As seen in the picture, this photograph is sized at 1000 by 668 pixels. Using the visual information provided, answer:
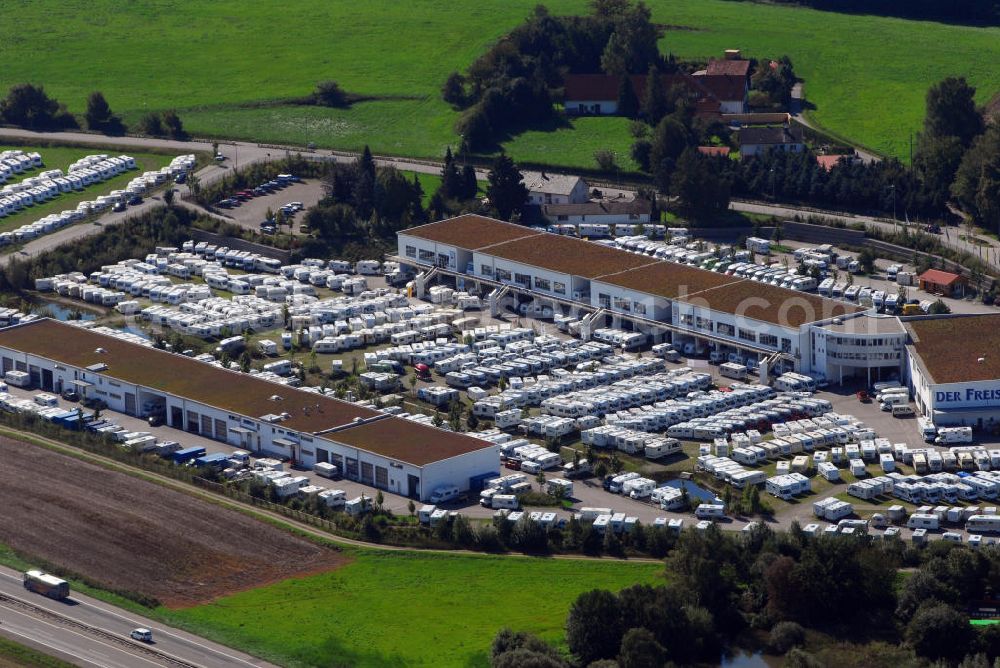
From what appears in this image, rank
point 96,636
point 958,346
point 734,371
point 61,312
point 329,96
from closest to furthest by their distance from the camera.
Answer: point 96,636, point 958,346, point 734,371, point 61,312, point 329,96

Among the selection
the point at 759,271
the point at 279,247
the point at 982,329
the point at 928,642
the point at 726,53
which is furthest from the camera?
the point at 726,53

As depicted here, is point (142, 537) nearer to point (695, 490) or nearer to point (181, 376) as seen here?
point (181, 376)

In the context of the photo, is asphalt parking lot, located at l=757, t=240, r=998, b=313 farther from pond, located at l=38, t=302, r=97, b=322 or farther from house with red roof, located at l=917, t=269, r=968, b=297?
pond, located at l=38, t=302, r=97, b=322

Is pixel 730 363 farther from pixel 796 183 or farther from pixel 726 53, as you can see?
pixel 726 53

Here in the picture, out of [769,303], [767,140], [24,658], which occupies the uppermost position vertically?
[767,140]

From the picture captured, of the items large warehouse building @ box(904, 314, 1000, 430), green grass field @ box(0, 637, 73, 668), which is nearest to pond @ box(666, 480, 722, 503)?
large warehouse building @ box(904, 314, 1000, 430)

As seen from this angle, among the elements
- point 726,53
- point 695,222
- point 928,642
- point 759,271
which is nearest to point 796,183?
point 695,222

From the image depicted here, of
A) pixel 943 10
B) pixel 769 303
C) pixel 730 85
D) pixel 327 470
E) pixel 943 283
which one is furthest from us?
pixel 943 10

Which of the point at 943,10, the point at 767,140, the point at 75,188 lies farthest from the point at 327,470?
the point at 943,10
